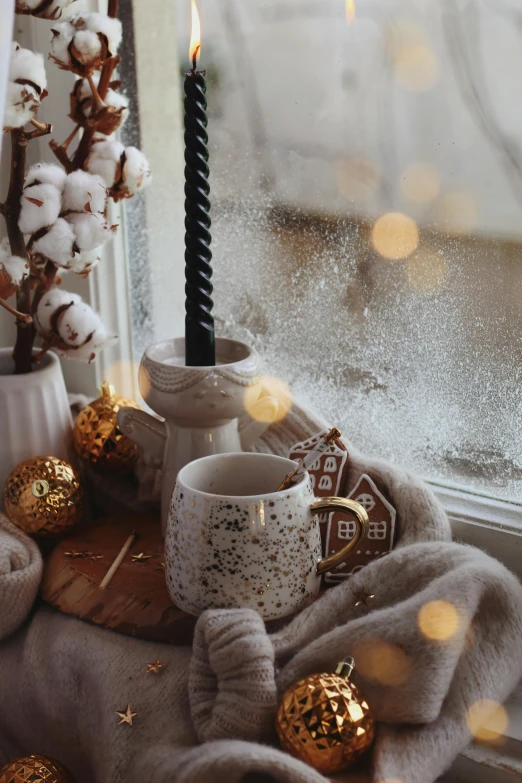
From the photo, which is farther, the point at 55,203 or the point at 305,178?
the point at 305,178

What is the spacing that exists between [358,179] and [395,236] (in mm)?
65

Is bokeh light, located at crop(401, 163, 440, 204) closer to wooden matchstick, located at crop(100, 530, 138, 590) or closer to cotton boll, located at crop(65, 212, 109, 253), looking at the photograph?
cotton boll, located at crop(65, 212, 109, 253)

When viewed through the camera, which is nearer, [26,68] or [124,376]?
[26,68]

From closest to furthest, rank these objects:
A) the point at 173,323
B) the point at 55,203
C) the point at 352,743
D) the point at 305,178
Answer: the point at 352,743
the point at 55,203
the point at 305,178
the point at 173,323

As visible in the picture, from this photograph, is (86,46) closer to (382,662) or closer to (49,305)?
(49,305)

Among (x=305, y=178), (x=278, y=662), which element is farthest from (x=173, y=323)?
(x=278, y=662)

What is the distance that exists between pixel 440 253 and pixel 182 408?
26cm

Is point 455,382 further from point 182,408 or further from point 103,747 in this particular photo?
point 103,747

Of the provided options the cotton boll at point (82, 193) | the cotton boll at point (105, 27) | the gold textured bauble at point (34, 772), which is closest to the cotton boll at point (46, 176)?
the cotton boll at point (82, 193)

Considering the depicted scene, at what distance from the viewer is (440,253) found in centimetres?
71

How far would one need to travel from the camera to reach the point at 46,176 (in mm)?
643

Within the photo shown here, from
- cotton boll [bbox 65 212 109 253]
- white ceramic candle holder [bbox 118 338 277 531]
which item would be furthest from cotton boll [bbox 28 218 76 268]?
white ceramic candle holder [bbox 118 338 277 531]

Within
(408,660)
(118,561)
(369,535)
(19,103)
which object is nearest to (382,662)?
(408,660)

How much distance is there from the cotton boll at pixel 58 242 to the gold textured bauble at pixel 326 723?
0.37 meters
